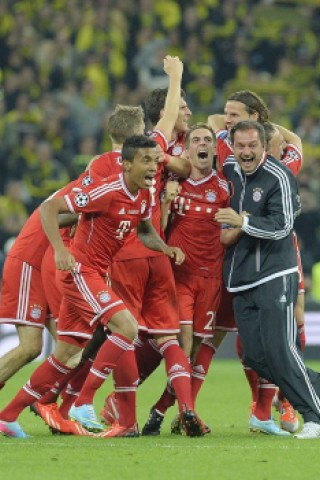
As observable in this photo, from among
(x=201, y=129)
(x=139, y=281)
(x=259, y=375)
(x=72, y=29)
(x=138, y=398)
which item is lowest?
(x=138, y=398)

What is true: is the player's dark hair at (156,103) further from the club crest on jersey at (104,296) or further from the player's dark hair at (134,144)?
the club crest on jersey at (104,296)

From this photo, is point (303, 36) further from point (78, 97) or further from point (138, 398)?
point (138, 398)

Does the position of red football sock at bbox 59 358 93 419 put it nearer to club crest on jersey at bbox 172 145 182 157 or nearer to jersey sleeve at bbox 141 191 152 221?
jersey sleeve at bbox 141 191 152 221

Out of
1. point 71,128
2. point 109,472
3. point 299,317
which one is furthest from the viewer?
point 71,128

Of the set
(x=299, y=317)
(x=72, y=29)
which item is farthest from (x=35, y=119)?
(x=299, y=317)

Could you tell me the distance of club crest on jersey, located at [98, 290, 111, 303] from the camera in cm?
789

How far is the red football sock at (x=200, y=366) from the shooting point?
876cm

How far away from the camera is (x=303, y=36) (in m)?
20.1

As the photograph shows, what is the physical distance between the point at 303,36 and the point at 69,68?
405 centimetres

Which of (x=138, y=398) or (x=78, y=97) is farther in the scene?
(x=78, y=97)

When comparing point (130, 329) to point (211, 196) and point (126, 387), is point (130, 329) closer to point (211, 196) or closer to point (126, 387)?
point (126, 387)

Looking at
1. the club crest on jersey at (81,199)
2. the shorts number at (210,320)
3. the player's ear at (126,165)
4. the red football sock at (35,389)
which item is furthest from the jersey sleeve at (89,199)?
the shorts number at (210,320)

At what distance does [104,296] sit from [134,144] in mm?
965

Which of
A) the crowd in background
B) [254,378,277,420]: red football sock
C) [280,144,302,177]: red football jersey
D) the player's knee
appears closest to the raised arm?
[280,144,302,177]: red football jersey
